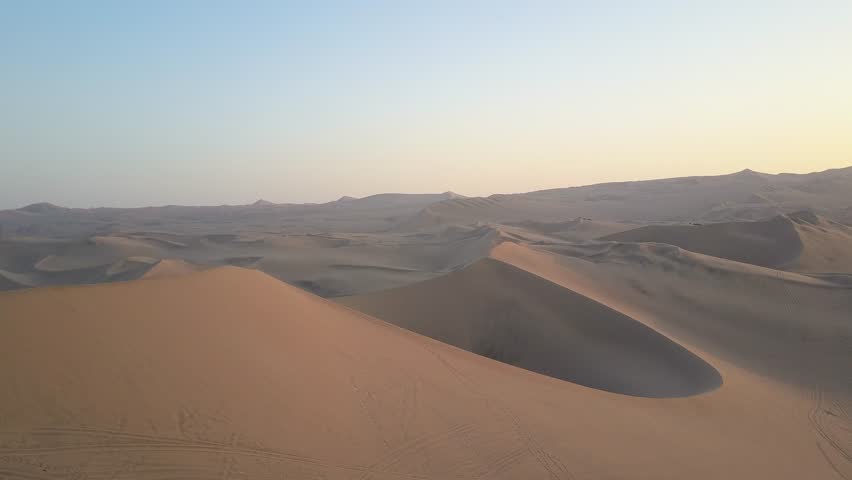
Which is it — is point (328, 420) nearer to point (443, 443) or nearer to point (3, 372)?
point (443, 443)

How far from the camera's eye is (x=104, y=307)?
5.60 m

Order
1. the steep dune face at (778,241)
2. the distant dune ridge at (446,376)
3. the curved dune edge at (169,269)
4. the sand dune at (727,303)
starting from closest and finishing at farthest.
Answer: the distant dune ridge at (446,376)
the sand dune at (727,303)
the curved dune edge at (169,269)
the steep dune face at (778,241)

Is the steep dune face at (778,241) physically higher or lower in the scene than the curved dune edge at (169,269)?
higher

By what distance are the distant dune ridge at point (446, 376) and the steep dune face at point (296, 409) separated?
2 centimetres

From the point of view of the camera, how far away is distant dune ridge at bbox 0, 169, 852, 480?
427cm

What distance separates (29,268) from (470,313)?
23.5m

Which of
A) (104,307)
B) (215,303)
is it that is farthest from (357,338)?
(104,307)

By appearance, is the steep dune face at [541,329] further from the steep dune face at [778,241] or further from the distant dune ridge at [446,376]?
the steep dune face at [778,241]

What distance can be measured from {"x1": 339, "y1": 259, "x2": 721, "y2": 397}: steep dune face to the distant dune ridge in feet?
0.15

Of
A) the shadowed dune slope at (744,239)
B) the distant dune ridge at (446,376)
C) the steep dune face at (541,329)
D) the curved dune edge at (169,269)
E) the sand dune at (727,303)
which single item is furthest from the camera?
the shadowed dune slope at (744,239)

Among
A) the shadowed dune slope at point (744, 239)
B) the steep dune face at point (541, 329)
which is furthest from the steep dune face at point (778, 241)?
the steep dune face at point (541, 329)

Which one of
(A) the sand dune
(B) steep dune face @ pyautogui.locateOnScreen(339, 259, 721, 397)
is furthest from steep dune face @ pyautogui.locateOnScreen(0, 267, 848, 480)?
(A) the sand dune

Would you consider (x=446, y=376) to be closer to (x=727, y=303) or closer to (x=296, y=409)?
(x=296, y=409)

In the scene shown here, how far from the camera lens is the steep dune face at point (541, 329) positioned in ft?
29.9
